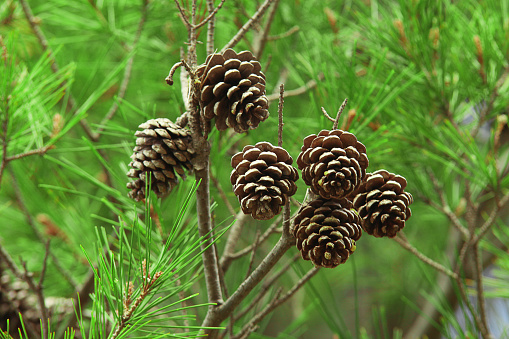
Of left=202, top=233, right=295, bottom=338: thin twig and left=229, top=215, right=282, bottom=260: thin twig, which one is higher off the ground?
left=229, top=215, right=282, bottom=260: thin twig

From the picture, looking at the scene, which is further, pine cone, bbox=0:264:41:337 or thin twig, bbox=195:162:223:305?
pine cone, bbox=0:264:41:337

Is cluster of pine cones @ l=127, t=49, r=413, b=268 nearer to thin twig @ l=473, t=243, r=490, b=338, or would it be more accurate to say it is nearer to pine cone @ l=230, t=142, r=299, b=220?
pine cone @ l=230, t=142, r=299, b=220

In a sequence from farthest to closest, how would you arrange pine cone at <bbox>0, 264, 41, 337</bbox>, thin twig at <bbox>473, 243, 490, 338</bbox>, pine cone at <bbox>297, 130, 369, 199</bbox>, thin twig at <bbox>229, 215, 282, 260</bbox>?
pine cone at <bbox>0, 264, 41, 337</bbox> < thin twig at <bbox>473, 243, 490, 338</bbox> < thin twig at <bbox>229, 215, 282, 260</bbox> < pine cone at <bbox>297, 130, 369, 199</bbox>

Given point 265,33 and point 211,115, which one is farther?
point 265,33

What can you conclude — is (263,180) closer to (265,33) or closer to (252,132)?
(252,132)

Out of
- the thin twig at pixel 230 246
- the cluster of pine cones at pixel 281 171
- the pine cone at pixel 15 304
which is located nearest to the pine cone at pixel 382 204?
the cluster of pine cones at pixel 281 171

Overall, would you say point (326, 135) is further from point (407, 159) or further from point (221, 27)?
point (221, 27)

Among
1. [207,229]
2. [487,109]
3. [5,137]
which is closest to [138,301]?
[207,229]

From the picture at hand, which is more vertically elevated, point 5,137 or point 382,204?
point 5,137

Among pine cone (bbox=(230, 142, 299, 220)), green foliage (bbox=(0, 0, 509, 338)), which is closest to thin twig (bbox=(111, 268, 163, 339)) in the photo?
green foliage (bbox=(0, 0, 509, 338))
